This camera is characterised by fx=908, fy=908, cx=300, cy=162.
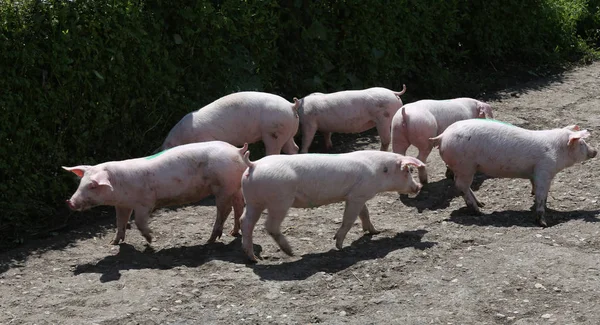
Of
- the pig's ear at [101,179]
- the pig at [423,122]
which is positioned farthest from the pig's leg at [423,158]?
the pig's ear at [101,179]

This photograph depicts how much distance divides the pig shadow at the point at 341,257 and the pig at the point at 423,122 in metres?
0.97

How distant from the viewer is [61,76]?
7215 mm

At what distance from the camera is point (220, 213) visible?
6531 mm

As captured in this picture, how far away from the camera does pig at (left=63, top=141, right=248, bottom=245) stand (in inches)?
251

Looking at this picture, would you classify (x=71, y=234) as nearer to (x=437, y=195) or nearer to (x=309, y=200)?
(x=309, y=200)

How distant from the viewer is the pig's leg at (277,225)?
602cm

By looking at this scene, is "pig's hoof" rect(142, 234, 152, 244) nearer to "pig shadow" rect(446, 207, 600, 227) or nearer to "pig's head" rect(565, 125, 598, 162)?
"pig shadow" rect(446, 207, 600, 227)

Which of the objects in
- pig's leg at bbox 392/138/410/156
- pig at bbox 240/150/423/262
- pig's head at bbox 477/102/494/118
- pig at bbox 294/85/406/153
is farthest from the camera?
pig at bbox 294/85/406/153

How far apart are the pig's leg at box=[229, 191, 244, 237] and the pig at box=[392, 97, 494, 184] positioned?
1524 mm

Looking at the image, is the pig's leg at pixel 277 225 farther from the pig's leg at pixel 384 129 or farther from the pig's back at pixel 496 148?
the pig's leg at pixel 384 129

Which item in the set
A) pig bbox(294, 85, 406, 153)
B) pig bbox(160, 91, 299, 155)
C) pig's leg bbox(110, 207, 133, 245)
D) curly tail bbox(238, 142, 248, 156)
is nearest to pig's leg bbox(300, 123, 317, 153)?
pig bbox(294, 85, 406, 153)

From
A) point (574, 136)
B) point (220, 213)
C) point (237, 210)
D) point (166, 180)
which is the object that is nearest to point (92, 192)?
point (166, 180)

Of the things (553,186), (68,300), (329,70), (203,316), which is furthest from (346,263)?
(329,70)

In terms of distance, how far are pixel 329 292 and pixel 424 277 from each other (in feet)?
2.00
